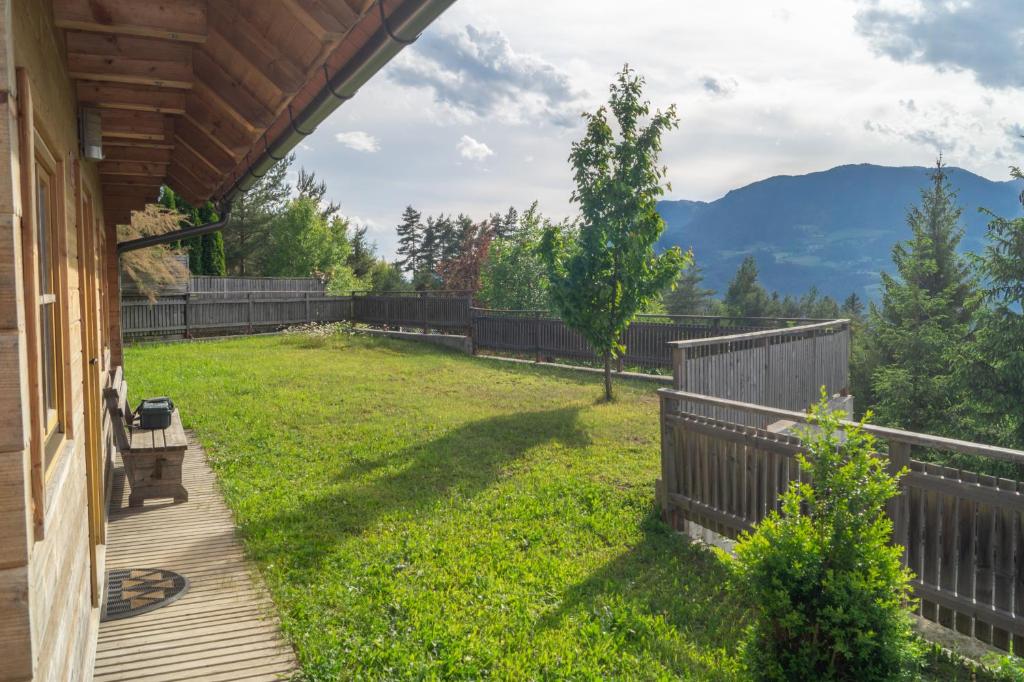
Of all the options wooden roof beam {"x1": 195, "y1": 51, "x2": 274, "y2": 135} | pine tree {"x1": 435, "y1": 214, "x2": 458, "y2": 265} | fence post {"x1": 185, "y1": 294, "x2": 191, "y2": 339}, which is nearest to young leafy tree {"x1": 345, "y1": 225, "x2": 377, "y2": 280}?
pine tree {"x1": 435, "y1": 214, "x2": 458, "y2": 265}

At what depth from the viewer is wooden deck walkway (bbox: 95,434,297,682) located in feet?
13.1

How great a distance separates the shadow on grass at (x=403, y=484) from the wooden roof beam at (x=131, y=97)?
363cm

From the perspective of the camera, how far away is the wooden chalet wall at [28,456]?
167 cm

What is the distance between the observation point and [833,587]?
10.8 feet

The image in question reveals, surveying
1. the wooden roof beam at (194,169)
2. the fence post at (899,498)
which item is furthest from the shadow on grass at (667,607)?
the wooden roof beam at (194,169)

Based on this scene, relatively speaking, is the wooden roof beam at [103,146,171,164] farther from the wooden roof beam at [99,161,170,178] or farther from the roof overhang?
the roof overhang

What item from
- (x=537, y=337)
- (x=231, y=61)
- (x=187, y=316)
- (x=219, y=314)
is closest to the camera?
(x=231, y=61)

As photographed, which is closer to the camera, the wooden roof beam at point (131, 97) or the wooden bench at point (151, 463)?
the wooden roof beam at point (131, 97)

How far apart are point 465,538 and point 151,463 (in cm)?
346

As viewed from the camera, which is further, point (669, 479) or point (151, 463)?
point (151, 463)

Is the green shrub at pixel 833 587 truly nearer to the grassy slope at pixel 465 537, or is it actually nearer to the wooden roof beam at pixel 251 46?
the grassy slope at pixel 465 537

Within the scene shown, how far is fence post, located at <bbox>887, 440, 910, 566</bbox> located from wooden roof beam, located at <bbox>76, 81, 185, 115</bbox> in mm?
5413

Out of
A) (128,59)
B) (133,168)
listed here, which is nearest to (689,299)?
(133,168)

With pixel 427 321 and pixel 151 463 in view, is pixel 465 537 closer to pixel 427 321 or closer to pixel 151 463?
pixel 151 463
